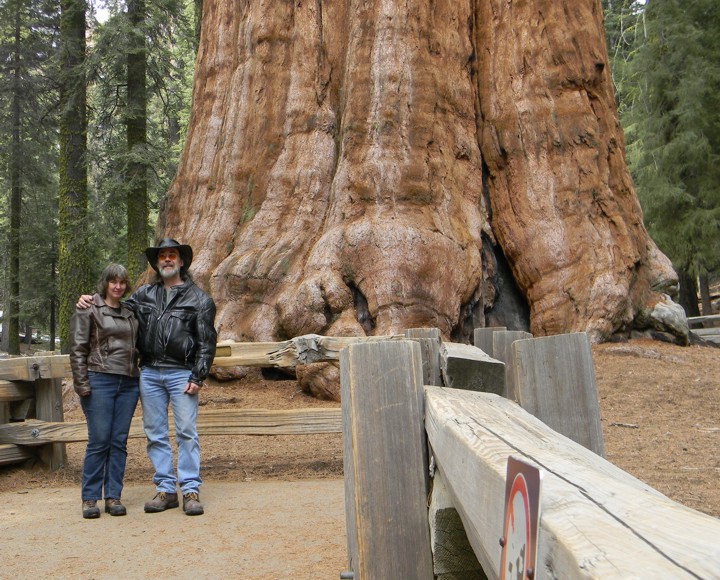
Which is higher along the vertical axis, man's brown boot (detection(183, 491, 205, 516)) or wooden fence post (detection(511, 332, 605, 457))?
wooden fence post (detection(511, 332, 605, 457))

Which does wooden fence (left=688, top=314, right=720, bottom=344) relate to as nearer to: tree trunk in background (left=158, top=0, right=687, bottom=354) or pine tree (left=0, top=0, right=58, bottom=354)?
tree trunk in background (left=158, top=0, right=687, bottom=354)

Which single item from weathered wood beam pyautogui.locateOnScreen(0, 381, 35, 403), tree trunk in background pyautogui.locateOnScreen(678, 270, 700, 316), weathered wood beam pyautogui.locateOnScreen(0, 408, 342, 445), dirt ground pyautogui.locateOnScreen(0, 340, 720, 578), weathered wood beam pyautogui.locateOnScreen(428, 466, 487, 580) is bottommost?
dirt ground pyautogui.locateOnScreen(0, 340, 720, 578)

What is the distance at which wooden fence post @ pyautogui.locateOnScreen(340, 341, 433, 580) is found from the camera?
105 inches

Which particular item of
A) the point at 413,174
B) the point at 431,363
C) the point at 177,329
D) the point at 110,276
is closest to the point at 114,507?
the point at 177,329

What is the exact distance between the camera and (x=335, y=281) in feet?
32.7

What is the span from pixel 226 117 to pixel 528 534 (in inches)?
476

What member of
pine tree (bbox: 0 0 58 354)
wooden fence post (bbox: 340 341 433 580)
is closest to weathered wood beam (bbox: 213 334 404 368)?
wooden fence post (bbox: 340 341 433 580)

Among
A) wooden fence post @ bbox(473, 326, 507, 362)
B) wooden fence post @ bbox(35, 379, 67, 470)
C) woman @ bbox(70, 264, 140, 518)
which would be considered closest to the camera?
wooden fence post @ bbox(473, 326, 507, 362)

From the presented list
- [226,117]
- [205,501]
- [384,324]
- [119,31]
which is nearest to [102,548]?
[205,501]

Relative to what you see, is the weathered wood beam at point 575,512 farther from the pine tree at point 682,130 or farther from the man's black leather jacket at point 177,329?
the pine tree at point 682,130

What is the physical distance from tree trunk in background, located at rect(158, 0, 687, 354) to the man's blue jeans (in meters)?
3.76

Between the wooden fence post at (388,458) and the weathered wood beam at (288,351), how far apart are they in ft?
12.9

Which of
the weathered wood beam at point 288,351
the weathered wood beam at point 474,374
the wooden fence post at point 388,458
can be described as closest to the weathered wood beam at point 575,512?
the wooden fence post at point 388,458

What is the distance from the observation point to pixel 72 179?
18.5 m
